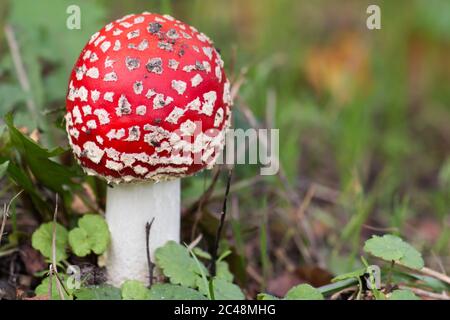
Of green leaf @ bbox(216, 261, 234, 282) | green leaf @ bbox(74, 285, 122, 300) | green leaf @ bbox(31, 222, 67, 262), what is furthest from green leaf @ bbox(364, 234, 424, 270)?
green leaf @ bbox(31, 222, 67, 262)

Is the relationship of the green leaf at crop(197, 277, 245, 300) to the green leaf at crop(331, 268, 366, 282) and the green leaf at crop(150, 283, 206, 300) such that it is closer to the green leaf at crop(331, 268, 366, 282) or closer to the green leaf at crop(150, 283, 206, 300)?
the green leaf at crop(150, 283, 206, 300)

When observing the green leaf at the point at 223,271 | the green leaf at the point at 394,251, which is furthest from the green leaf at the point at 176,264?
the green leaf at the point at 394,251

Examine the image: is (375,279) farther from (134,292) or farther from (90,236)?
(90,236)

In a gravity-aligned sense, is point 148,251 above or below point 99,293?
above

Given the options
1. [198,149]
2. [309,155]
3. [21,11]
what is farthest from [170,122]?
[309,155]

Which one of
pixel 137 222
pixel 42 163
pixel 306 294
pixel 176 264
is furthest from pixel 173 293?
pixel 42 163

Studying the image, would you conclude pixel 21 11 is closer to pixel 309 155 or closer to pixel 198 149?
pixel 198 149
